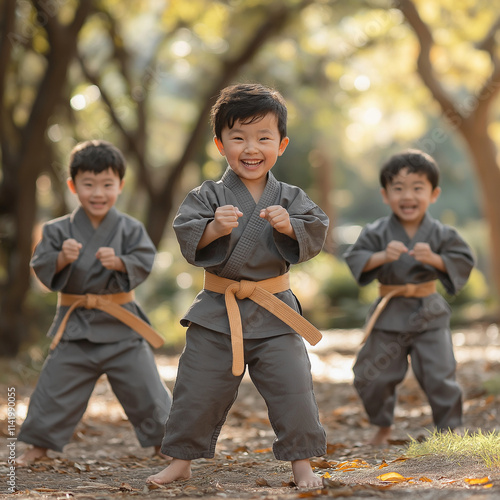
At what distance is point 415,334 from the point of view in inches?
181

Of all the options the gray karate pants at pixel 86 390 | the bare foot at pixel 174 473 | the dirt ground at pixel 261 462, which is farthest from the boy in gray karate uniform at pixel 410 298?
the bare foot at pixel 174 473

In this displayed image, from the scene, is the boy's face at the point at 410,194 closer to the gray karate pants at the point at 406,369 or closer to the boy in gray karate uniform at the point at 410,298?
the boy in gray karate uniform at the point at 410,298

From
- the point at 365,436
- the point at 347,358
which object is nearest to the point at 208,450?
the point at 365,436

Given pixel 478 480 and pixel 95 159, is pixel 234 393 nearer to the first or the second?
pixel 478 480

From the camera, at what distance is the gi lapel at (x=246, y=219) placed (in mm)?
3307

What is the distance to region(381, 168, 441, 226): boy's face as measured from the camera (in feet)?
15.1

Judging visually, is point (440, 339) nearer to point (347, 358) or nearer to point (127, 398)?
point (127, 398)

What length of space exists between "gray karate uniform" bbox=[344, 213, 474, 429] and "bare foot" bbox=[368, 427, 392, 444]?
47mm

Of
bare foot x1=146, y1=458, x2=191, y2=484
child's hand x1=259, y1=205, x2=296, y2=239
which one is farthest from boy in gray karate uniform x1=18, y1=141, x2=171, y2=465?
child's hand x1=259, y1=205, x2=296, y2=239

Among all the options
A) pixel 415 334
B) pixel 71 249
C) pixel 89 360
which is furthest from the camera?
→ pixel 415 334

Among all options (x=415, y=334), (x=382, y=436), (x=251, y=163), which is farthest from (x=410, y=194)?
(x=251, y=163)

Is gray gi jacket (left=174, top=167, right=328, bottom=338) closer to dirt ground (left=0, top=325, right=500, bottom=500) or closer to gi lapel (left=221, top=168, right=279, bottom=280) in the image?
gi lapel (left=221, top=168, right=279, bottom=280)

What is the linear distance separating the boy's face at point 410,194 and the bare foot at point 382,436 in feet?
4.12

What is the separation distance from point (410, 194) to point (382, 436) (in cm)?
144
